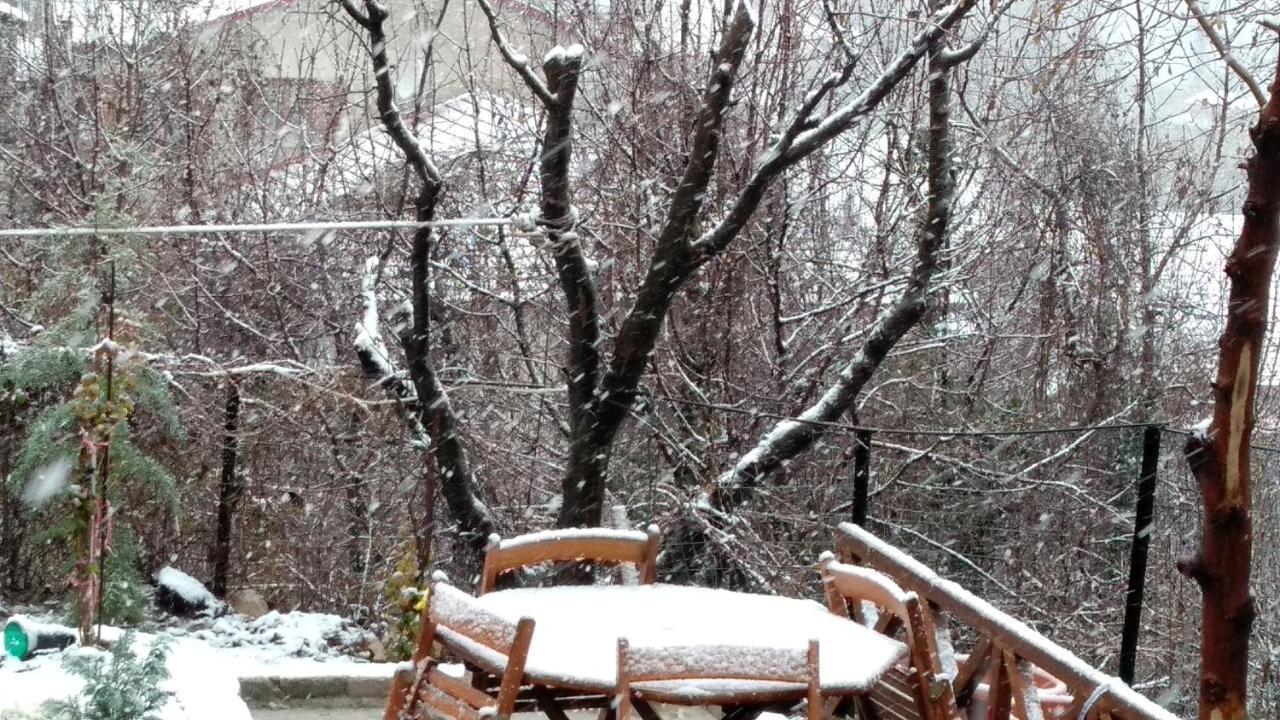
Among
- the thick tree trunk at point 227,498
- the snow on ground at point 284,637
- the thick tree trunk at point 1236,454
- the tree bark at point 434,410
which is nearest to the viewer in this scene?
the thick tree trunk at point 1236,454

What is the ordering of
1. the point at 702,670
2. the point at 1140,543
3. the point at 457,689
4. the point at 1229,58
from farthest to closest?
the point at 1140,543, the point at 1229,58, the point at 457,689, the point at 702,670

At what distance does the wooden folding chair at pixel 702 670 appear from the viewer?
199cm

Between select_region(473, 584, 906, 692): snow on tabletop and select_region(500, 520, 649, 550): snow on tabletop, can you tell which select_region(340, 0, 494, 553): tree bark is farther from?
select_region(473, 584, 906, 692): snow on tabletop

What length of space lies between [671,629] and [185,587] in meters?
5.81

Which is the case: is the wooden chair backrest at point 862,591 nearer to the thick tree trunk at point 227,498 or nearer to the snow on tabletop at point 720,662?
the snow on tabletop at point 720,662

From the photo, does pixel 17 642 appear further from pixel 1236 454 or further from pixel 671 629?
pixel 1236 454

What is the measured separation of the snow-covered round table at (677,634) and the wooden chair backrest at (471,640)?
3 centimetres

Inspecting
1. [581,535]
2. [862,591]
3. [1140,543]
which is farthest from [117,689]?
[1140,543]

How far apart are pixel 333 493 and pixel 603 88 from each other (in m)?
3.50

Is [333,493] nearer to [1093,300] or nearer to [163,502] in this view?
[163,502]

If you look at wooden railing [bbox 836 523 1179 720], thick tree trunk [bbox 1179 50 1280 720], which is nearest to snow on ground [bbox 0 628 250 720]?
wooden railing [bbox 836 523 1179 720]

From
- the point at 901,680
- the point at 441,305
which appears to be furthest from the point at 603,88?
the point at 901,680

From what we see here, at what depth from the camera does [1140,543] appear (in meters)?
4.75

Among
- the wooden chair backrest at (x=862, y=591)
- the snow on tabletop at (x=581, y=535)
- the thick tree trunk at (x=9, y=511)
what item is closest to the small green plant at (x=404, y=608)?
the thick tree trunk at (x=9, y=511)
